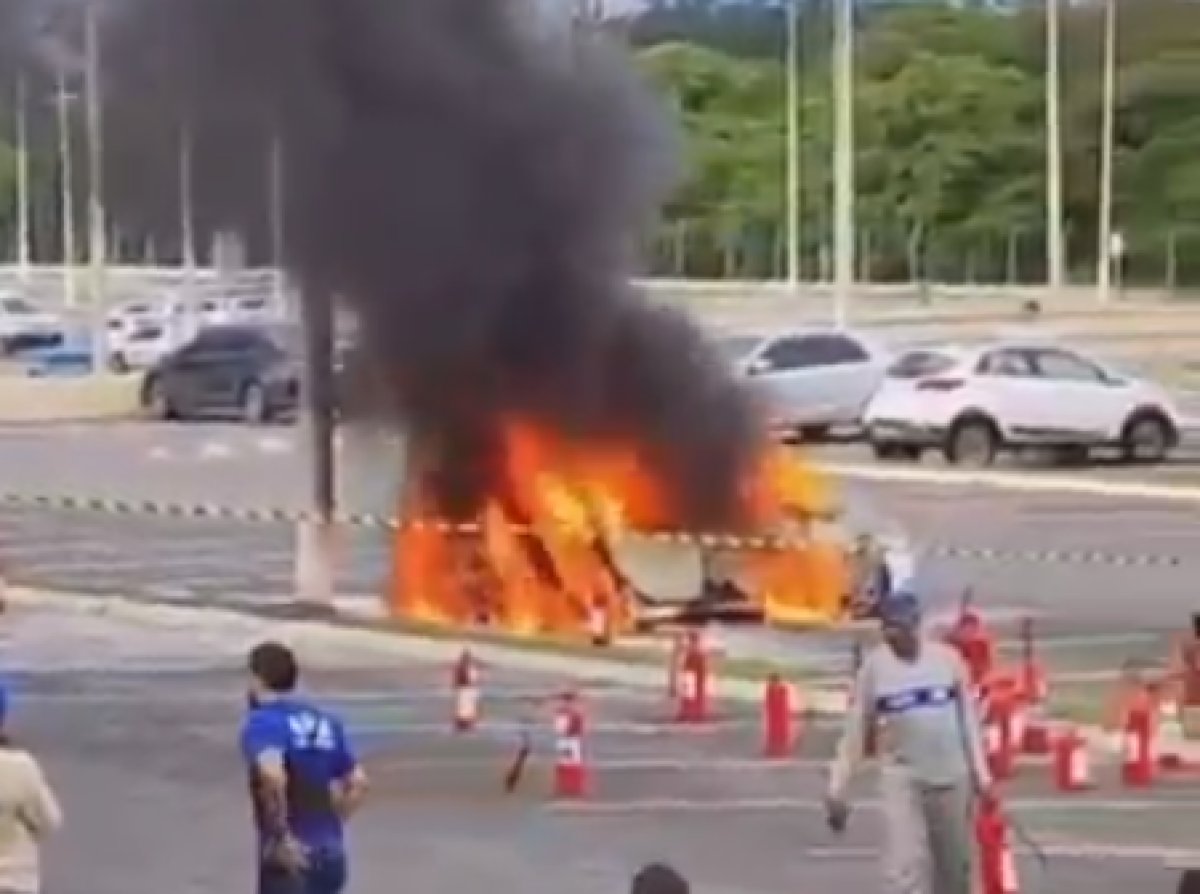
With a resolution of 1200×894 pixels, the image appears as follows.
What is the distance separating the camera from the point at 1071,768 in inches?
672

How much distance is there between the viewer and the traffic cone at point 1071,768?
1706cm

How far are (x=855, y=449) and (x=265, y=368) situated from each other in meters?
11.0

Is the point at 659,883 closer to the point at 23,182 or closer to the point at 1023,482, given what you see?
the point at 1023,482

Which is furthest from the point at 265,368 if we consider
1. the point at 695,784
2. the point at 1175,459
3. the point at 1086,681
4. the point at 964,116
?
the point at 964,116

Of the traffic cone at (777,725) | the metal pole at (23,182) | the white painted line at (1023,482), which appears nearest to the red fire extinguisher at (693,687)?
the traffic cone at (777,725)

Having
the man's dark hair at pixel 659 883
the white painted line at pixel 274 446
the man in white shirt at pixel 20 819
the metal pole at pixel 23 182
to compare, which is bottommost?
the white painted line at pixel 274 446

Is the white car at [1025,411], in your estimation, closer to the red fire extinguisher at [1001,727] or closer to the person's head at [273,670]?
the red fire extinguisher at [1001,727]

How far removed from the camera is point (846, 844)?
15703 mm

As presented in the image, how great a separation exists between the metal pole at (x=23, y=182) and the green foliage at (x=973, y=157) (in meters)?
15.7

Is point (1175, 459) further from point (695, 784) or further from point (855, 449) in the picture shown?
point (695, 784)

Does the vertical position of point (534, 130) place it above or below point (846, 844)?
above

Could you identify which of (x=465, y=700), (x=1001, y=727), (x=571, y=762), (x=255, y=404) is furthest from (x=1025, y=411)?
(x=571, y=762)

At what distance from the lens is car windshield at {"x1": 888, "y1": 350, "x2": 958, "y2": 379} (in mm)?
43469

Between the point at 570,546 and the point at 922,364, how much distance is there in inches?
851
